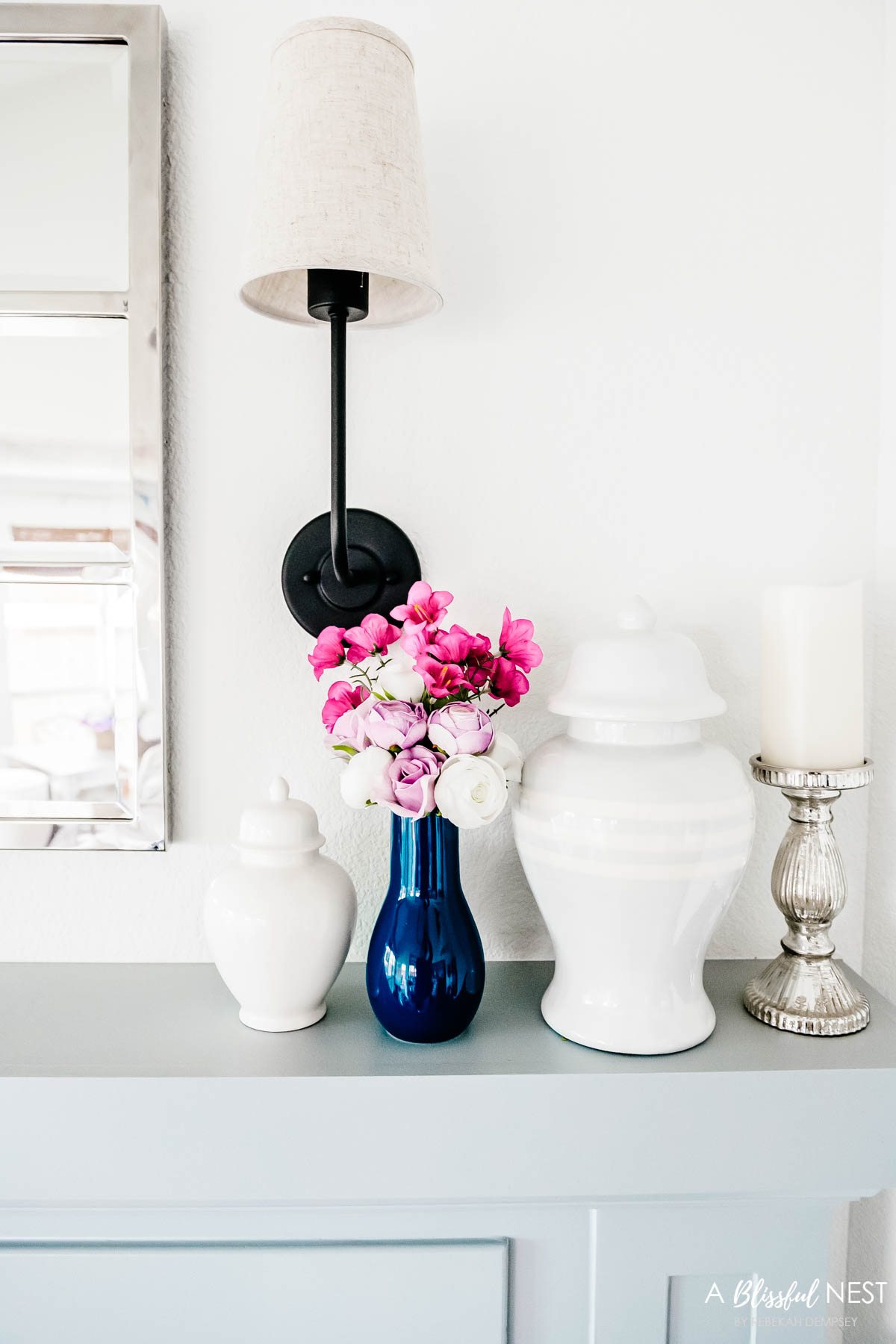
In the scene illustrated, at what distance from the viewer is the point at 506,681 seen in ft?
2.30

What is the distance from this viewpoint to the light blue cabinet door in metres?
0.68

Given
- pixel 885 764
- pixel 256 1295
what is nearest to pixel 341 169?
pixel 885 764

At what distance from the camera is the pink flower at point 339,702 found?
689 mm

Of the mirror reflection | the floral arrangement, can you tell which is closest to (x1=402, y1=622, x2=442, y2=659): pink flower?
Result: the floral arrangement

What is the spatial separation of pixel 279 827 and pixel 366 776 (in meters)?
0.10

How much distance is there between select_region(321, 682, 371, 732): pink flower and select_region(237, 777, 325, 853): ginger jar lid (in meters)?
0.08

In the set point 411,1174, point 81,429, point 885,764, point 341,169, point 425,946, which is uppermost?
point 341,169

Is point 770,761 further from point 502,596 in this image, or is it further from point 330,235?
point 330,235

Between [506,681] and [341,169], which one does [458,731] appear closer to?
[506,681]

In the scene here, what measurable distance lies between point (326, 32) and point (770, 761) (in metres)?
0.69

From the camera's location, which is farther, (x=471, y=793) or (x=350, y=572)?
(x=350, y=572)

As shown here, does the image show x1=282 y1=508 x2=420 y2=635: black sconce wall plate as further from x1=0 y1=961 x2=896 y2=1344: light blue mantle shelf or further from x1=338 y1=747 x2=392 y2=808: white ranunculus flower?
x1=0 y1=961 x2=896 y2=1344: light blue mantle shelf

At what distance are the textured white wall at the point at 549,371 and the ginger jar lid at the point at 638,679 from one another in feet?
0.41

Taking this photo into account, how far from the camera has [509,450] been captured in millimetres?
814
